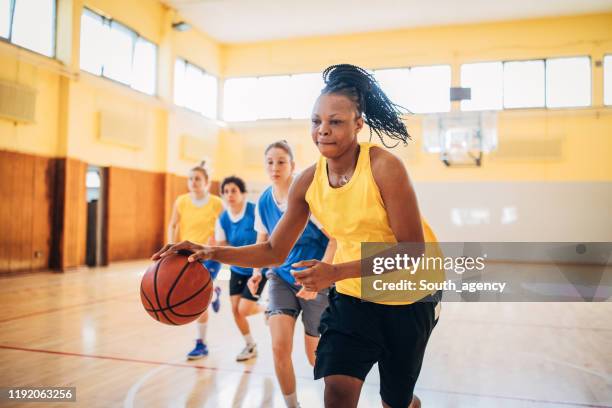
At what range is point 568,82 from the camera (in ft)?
41.1

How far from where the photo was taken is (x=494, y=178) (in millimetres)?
12953

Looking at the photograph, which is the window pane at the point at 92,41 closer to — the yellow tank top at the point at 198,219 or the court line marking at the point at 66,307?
the court line marking at the point at 66,307

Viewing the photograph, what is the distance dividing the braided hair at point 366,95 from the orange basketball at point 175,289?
0.92 meters

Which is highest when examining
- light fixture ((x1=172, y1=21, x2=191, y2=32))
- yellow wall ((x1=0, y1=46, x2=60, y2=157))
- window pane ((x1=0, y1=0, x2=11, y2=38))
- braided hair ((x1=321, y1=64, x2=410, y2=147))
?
light fixture ((x1=172, y1=21, x2=191, y2=32))

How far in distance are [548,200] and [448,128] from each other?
10.3 feet

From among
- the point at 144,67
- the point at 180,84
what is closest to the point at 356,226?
the point at 144,67

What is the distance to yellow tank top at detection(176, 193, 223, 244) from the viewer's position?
4.64 metres

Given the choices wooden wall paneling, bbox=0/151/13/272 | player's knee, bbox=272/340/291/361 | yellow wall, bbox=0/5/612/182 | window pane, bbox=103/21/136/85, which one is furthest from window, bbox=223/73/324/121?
player's knee, bbox=272/340/291/361

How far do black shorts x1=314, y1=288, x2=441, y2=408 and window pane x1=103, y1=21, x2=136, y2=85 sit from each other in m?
10.1

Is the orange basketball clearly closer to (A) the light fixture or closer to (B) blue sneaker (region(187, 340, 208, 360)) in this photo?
(B) blue sneaker (region(187, 340, 208, 360))

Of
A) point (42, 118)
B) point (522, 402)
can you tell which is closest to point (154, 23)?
point (42, 118)

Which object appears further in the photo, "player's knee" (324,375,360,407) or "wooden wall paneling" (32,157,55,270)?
"wooden wall paneling" (32,157,55,270)

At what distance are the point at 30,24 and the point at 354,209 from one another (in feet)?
30.2

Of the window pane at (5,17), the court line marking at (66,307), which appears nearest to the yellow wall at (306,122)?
the window pane at (5,17)
